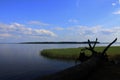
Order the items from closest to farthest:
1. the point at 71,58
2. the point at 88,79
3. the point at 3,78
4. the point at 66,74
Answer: the point at 66,74 < the point at 88,79 < the point at 3,78 < the point at 71,58

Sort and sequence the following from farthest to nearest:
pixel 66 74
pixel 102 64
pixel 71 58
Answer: pixel 71 58 < pixel 102 64 < pixel 66 74

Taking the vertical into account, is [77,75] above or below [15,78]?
above

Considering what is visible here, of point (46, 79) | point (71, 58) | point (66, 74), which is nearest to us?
point (46, 79)

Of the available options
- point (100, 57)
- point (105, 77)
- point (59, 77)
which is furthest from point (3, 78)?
point (59, 77)

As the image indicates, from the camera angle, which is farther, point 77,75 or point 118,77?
point 118,77

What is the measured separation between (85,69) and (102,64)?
7.31 m

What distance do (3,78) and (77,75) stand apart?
42.1ft

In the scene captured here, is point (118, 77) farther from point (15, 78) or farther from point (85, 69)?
point (15, 78)

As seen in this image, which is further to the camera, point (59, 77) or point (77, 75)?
point (77, 75)

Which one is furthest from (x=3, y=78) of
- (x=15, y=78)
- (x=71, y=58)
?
(x=71, y=58)

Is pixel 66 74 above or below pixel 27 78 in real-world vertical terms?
above

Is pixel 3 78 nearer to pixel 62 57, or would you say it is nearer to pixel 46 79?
pixel 46 79

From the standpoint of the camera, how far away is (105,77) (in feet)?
52.6

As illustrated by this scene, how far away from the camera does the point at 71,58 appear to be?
42750 millimetres
